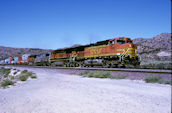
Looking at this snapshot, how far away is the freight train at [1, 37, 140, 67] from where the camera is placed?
15.7 metres

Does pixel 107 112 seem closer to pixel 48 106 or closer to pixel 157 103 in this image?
pixel 48 106

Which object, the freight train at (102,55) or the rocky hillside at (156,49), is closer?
the freight train at (102,55)

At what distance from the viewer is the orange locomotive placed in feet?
51.5

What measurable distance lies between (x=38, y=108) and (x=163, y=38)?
49.2 metres

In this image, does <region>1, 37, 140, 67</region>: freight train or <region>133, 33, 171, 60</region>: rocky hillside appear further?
<region>133, 33, 171, 60</region>: rocky hillside

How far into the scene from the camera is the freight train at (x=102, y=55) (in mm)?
15727

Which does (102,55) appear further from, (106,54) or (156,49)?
(156,49)

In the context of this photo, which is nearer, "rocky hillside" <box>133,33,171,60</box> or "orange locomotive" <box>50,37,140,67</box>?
"orange locomotive" <box>50,37,140,67</box>

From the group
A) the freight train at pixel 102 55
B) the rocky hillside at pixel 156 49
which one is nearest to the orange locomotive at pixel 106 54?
the freight train at pixel 102 55

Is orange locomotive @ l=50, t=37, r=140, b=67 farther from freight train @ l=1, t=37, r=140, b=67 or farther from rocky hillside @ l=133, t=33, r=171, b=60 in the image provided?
rocky hillside @ l=133, t=33, r=171, b=60

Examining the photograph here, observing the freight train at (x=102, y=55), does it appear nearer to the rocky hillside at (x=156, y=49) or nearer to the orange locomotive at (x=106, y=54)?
the orange locomotive at (x=106, y=54)

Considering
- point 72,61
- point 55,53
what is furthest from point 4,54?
point 72,61

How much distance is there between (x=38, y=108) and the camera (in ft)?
12.9

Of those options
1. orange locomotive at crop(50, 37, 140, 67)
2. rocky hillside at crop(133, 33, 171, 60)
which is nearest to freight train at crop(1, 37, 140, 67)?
orange locomotive at crop(50, 37, 140, 67)
